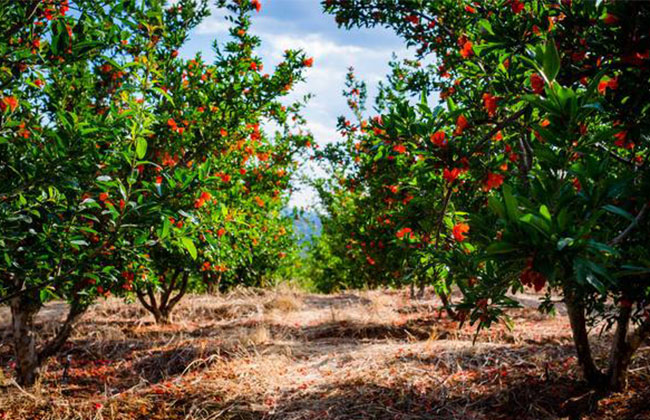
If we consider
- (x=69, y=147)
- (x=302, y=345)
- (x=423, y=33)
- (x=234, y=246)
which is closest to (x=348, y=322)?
(x=302, y=345)

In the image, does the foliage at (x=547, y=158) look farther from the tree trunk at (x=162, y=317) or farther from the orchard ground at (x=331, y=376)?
the tree trunk at (x=162, y=317)

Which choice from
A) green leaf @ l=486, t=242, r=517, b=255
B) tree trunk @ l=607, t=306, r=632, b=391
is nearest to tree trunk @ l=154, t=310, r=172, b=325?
tree trunk @ l=607, t=306, r=632, b=391

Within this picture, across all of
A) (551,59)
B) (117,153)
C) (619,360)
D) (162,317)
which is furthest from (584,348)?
(162,317)

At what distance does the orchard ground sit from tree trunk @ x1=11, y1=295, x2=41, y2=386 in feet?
0.53

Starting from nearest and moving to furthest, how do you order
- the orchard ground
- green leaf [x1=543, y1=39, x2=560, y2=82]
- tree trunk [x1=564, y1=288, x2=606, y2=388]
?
green leaf [x1=543, y1=39, x2=560, y2=82], tree trunk [x1=564, y1=288, x2=606, y2=388], the orchard ground

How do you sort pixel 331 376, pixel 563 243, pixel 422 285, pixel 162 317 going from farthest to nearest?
1. pixel 162 317
2. pixel 422 285
3. pixel 331 376
4. pixel 563 243

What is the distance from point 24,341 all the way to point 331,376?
293 cm

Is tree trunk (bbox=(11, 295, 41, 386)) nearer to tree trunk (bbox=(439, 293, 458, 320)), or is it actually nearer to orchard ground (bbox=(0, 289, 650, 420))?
orchard ground (bbox=(0, 289, 650, 420))

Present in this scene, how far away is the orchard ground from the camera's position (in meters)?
2.92

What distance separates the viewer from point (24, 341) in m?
3.92

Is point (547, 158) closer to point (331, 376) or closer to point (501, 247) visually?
point (501, 247)

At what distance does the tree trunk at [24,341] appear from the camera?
3.79 meters

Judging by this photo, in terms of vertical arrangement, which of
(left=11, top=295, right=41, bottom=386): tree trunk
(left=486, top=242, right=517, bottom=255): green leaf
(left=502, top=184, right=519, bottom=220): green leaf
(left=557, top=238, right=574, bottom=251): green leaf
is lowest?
(left=11, top=295, right=41, bottom=386): tree trunk

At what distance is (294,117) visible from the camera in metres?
6.74
